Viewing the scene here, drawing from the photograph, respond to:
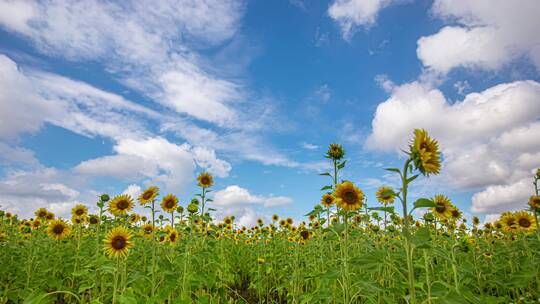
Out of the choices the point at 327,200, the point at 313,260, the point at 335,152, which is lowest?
the point at 313,260

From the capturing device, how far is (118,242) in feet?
12.0

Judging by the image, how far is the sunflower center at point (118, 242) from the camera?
360 cm

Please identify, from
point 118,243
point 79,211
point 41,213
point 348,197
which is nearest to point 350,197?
point 348,197

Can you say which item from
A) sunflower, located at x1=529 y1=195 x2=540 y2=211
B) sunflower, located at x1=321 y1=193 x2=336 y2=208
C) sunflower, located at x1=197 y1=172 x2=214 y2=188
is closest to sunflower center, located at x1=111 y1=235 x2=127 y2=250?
sunflower, located at x1=197 y1=172 x2=214 y2=188

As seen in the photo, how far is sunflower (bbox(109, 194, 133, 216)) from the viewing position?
501 centimetres

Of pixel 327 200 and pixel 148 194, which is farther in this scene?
pixel 327 200

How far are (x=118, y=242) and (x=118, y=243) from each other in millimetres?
17

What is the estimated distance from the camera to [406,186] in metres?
2.11

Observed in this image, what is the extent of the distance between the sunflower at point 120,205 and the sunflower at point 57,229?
90.6 inches

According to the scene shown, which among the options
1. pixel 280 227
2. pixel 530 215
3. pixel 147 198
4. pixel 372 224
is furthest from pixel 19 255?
pixel 530 215

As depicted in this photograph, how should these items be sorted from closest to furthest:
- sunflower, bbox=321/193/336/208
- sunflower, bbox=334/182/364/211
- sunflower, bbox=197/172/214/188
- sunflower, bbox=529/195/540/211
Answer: sunflower, bbox=334/182/364/211, sunflower, bbox=529/195/540/211, sunflower, bbox=321/193/336/208, sunflower, bbox=197/172/214/188

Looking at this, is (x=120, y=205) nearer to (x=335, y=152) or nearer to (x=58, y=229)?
(x=58, y=229)

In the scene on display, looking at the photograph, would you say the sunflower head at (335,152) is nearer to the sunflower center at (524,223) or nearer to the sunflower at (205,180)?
the sunflower at (205,180)

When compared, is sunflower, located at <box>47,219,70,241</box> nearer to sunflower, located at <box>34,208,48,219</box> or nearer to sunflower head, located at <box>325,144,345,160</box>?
sunflower, located at <box>34,208,48,219</box>
